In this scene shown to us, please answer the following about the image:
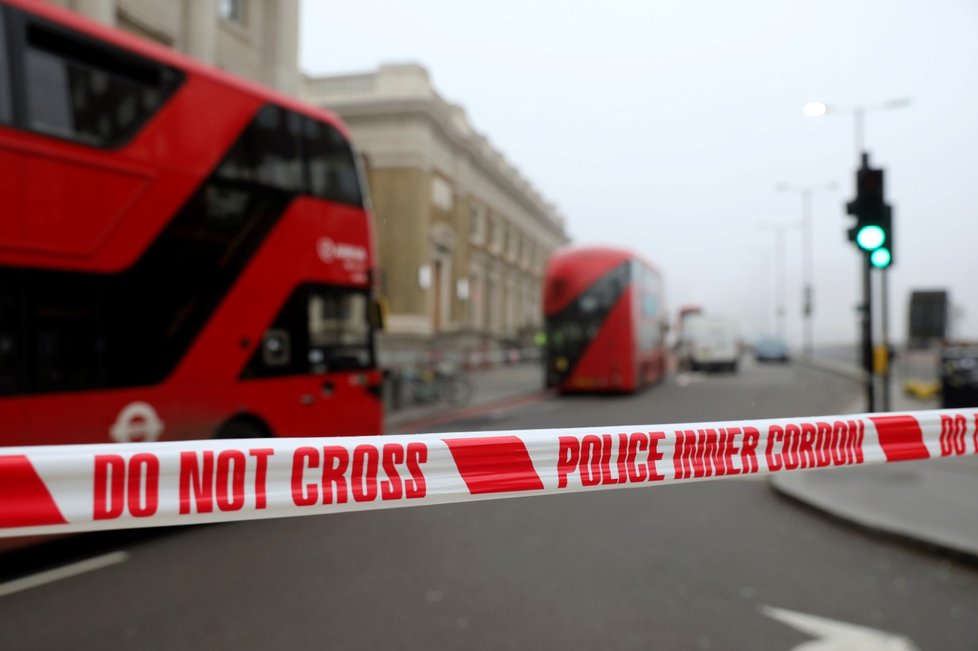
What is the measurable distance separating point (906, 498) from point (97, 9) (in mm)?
13710

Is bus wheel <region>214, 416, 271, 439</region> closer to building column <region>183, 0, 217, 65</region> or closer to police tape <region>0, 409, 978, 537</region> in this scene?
police tape <region>0, 409, 978, 537</region>

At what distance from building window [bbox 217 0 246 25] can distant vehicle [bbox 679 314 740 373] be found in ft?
80.5

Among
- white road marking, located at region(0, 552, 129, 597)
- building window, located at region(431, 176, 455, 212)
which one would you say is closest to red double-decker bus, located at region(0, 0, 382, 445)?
white road marking, located at region(0, 552, 129, 597)

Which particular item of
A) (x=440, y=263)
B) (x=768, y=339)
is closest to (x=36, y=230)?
(x=440, y=263)

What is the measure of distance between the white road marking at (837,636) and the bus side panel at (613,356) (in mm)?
13194

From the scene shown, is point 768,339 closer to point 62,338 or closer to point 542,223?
point 542,223

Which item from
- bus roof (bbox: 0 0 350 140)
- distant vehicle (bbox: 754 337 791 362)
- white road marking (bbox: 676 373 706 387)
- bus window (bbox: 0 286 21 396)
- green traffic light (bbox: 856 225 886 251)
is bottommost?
white road marking (bbox: 676 373 706 387)

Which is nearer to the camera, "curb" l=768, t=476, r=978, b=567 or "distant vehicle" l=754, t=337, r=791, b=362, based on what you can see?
"curb" l=768, t=476, r=978, b=567

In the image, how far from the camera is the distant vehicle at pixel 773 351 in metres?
48.3

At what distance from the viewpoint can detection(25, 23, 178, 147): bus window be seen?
4527 mm

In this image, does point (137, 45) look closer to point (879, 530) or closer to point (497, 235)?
point (879, 530)

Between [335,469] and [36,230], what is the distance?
323 centimetres

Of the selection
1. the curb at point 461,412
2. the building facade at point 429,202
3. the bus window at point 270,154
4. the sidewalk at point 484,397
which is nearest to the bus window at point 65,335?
the bus window at point 270,154

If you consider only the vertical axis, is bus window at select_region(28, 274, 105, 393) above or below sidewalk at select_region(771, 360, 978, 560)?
above
